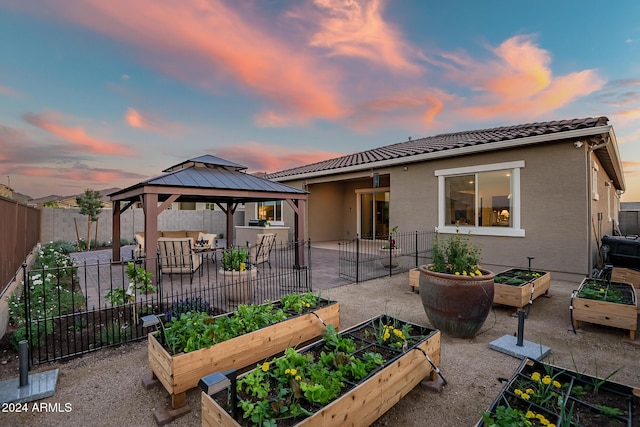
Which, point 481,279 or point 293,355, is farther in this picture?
point 481,279

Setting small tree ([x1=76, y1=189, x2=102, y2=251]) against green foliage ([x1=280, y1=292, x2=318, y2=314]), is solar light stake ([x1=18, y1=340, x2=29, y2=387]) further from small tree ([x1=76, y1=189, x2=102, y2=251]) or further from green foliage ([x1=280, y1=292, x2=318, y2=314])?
small tree ([x1=76, y1=189, x2=102, y2=251])

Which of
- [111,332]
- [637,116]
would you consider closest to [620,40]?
[637,116]

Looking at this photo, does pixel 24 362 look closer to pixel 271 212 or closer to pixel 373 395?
pixel 373 395

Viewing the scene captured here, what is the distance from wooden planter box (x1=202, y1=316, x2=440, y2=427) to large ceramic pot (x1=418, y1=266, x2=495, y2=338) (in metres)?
0.85

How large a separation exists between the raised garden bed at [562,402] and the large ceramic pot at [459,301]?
1.27m

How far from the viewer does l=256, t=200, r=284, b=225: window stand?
50.1 ft

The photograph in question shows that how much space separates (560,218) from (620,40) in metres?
6.58

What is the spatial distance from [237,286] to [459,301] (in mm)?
3638

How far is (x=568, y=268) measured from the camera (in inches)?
263

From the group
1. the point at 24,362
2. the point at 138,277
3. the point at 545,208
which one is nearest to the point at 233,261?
the point at 138,277

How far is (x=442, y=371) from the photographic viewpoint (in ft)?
10.2

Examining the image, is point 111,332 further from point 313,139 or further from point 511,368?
point 313,139

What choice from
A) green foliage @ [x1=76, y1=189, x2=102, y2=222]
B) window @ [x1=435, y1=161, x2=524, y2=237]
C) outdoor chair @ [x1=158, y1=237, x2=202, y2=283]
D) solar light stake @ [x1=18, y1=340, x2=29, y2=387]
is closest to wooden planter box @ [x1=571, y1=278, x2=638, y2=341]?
window @ [x1=435, y1=161, x2=524, y2=237]

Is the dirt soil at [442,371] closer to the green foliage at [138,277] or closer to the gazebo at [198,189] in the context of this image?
the green foliage at [138,277]
